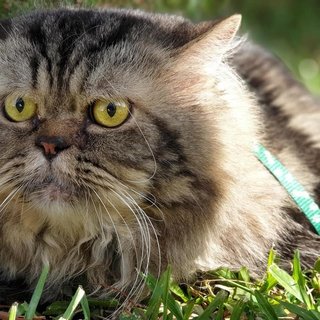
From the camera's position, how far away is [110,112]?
2113 millimetres

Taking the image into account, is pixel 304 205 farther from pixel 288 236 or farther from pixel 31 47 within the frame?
pixel 31 47

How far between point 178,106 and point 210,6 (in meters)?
2.04

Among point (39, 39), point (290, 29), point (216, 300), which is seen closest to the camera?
point (216, 300)

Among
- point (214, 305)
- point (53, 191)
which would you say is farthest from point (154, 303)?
point (53, 191)

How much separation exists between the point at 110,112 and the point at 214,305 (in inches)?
22.8

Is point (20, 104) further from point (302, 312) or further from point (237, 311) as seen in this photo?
point (302, 312)

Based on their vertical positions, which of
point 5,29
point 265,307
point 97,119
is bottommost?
point 265,307

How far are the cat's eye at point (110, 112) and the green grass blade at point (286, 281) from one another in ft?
1.91

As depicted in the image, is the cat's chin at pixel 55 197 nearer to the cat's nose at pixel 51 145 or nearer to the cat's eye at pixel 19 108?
the cat's nose at pixel 51 145

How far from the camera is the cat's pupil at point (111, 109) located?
2.11 m

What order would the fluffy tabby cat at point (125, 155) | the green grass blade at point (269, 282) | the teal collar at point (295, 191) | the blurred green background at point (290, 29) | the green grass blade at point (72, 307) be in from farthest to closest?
the blurred green background at point (290, 29) < the teal collar at point (295, 191) < the green grass blade at point (269, 282) < the fluffy tabby cat at point (125, 155) < the green grass blade at point (72, 307)

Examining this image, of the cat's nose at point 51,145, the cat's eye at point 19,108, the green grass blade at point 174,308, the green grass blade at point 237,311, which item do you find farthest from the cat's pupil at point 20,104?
the green grass blade at point 237,311

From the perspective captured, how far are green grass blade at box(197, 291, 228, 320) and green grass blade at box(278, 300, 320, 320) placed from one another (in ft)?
0.51

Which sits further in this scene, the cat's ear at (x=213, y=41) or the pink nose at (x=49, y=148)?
the cat's ear at (x=213, y=41)
